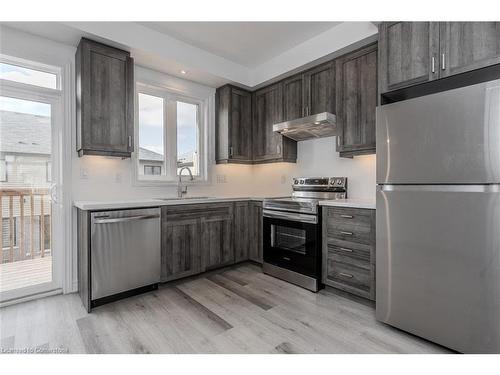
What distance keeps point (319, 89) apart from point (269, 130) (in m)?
0.92

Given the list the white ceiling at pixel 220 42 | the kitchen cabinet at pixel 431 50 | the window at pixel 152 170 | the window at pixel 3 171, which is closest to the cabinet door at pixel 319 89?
the white ceiling at pixel 220 42

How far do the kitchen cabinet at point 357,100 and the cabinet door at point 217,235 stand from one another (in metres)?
1.61

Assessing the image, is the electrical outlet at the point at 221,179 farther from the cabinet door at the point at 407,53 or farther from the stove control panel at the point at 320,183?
the cabinet door at the point at 407,53

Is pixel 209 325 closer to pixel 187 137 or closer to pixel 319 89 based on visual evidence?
pixel 187 137

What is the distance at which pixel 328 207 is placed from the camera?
2.68 m

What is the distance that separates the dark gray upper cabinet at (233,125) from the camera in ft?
12.5

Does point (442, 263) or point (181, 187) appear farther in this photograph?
point (181, 187)

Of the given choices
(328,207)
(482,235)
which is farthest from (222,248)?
(482,235)

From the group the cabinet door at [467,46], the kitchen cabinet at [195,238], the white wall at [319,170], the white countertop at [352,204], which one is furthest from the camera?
the white wall at [319,170]

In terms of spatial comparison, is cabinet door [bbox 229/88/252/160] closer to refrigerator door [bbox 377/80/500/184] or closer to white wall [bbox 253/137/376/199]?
white wall [bbox 253/137/376/199]

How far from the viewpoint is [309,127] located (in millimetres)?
3168

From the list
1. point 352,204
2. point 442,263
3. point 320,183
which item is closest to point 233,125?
point 320,183
